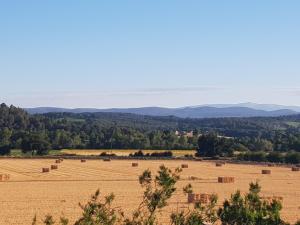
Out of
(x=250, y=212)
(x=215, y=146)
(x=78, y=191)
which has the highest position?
(x=250, y=212)

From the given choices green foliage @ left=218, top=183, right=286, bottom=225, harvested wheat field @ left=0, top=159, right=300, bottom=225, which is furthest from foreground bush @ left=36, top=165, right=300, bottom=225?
harvested wheat field @ left=0, top=159, right=300, bottom=225

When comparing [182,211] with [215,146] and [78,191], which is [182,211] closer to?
[78,191]

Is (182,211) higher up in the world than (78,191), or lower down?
higher up

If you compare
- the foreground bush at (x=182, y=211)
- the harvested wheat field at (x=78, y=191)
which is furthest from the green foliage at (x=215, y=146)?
the foreground bush at (x=182, y=211)

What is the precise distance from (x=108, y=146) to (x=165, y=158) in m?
39.7

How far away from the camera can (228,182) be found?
66.2m

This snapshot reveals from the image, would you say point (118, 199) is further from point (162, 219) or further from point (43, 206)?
point (162, 219)

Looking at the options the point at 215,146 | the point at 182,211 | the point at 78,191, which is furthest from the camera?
the point at 215,146

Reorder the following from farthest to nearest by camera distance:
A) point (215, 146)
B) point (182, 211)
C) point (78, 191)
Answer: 1. point (215, 146)
2. point (78, 191)
3. point (182, 211)

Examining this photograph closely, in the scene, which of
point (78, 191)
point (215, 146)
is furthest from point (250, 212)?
point (215, 146)

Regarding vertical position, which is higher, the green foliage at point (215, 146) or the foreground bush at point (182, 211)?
the foreground bush at point (182, 211)

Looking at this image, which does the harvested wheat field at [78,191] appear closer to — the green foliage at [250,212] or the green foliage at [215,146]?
the green foliage at [250,212]

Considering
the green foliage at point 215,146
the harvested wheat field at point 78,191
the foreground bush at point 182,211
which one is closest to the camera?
the foreground bush at point 182,211

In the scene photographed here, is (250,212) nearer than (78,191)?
Yes
